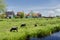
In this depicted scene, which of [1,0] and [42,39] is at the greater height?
[1,0]

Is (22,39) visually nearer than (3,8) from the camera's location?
Yes

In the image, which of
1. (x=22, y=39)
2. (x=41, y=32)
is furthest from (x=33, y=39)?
(x=41, y=32)

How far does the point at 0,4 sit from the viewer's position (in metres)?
85.5

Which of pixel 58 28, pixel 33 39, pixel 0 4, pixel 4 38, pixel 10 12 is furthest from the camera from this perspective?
pixel 10 12

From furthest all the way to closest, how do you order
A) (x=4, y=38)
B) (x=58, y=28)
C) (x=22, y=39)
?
(x=58, y=28), (x=22, y=39), (x=4, y=38)

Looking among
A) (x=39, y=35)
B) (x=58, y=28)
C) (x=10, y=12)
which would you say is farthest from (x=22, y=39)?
(x=10, y=12)

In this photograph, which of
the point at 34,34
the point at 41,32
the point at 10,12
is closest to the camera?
the point at 34,34

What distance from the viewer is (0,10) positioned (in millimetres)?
88750

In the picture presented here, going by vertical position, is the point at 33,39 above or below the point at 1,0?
below

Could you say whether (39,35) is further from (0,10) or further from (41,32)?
(0,10)

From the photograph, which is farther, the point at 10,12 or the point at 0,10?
the point at 10,12

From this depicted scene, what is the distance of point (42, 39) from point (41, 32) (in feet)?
14.9

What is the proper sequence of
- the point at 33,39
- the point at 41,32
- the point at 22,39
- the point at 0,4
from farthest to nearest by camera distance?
the point at 0,4, the point at 41,32, the point at 33,39, the point at 22,39

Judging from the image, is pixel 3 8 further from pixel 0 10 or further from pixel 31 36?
pixel 31 36
